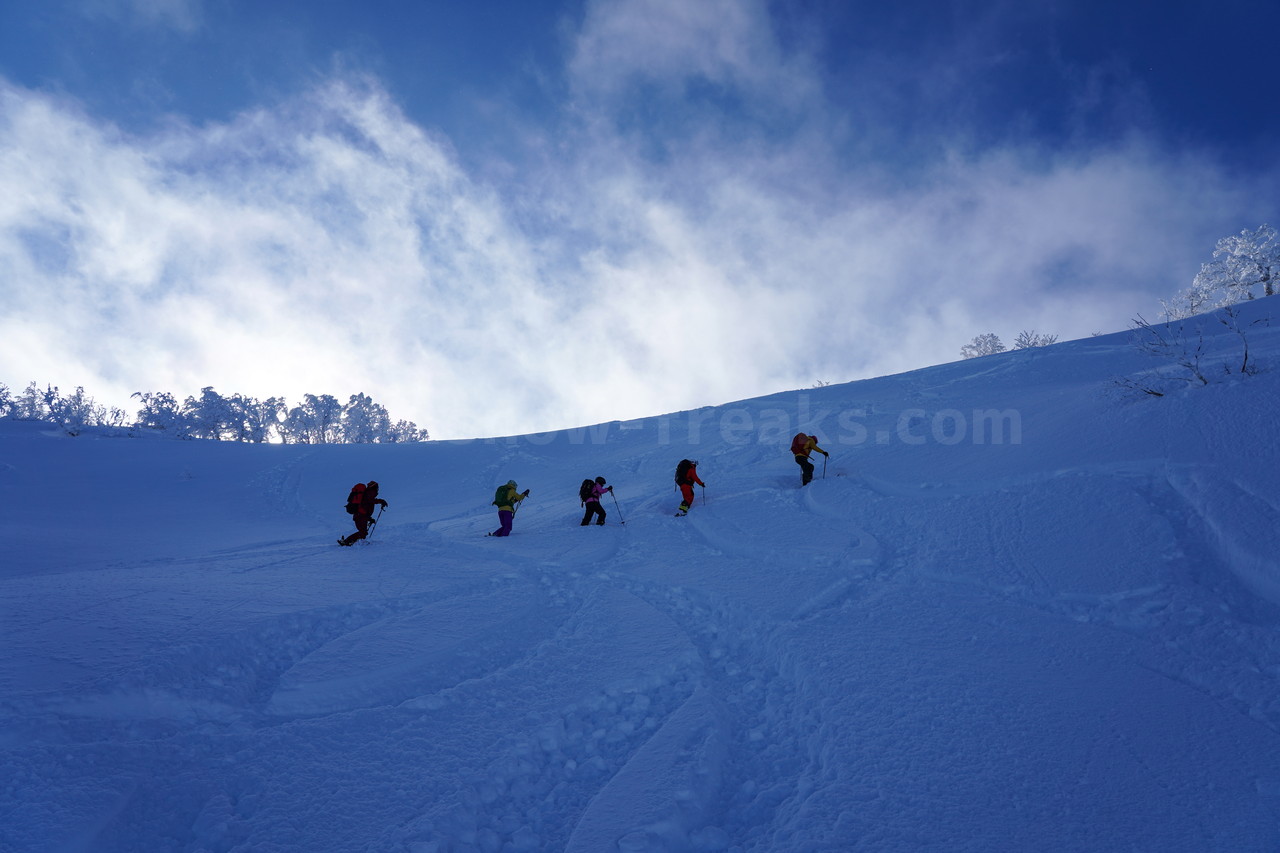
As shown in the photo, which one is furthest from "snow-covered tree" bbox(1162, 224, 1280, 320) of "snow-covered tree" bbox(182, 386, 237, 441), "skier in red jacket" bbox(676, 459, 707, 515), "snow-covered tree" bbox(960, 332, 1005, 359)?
"snow-covered tree" bbox(182, 386, 237, 441)

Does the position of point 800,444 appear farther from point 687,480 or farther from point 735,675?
point 735,675

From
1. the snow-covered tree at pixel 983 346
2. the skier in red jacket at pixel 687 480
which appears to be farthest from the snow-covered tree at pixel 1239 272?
the skier in red jacket at pixel 687 480

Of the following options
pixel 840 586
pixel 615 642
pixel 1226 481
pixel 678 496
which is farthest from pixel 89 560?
pixel 1226 481

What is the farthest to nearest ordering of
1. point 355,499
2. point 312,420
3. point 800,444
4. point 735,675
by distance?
1. point 312,420
2. point 800,444
3. point 355,499
4. point 735,675

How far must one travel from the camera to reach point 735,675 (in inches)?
177

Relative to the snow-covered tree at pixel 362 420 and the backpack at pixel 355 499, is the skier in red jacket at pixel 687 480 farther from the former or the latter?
the snow-covered tree at pixel 362 420

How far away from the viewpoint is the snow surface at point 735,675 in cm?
284

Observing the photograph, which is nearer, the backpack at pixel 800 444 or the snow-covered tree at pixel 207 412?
the backpack at pixel 800 444

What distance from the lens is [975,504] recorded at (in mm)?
7531

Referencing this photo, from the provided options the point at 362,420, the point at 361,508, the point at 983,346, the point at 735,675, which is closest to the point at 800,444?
the point at 735,675

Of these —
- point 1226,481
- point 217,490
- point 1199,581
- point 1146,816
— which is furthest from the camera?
point 217,490

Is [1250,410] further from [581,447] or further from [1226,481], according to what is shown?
[581,447]

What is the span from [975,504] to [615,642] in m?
5.73

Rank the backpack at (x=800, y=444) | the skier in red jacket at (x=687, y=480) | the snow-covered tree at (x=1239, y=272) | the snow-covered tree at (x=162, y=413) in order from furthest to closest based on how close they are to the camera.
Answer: the snow-covered tree at (x=162, y=413) → the snow-covered tree at (x=1239, y=272) → the backpack at (x=800, y=444) → the skier in red jacket at (x=687, y=480)
